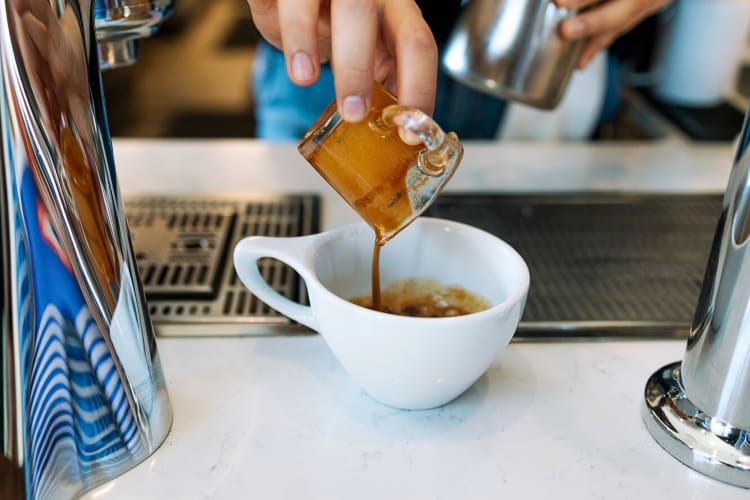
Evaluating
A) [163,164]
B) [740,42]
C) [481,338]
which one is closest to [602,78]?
[740,42]

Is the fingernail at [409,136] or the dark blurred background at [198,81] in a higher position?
the fingernail at [409,136]

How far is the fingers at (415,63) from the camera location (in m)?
0.46

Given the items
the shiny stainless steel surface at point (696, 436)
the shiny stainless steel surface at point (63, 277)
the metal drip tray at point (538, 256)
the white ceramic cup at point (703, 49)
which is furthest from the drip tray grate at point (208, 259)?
the white ceramic cup at point (703, 49)

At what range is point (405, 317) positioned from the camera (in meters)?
0.43

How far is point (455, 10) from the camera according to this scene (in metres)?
0.92

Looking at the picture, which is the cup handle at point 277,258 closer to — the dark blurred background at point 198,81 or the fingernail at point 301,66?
the fingernail at point 301,66

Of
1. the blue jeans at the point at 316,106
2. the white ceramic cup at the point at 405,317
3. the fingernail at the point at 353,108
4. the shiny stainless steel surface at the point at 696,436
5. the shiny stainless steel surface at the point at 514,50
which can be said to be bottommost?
the blue jeans at the point at 316,106

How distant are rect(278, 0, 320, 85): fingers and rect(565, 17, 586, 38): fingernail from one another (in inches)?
13.7

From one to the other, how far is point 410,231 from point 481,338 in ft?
0.39

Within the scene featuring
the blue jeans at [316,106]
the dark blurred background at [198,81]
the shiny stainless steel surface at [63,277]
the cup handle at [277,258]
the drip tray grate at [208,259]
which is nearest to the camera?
the shiny stainless steel surface at [63,277]

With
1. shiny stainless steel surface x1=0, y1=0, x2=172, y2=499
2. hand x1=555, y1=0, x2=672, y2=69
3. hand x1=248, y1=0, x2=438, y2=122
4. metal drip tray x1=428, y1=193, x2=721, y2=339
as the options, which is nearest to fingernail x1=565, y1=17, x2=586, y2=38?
hand x1=555, y1=0, x2=672, y2=69

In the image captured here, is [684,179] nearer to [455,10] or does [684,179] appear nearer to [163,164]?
[455,10]

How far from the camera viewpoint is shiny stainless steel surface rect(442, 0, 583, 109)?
710 millimetres

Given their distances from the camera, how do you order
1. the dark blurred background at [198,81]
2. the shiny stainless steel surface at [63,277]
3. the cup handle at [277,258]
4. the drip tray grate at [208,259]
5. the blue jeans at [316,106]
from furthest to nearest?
the dark blurred background at [198,81] → the blue jeans at [316,106] → the drip tray grate at [208,259] → the cup handle at [277,258] → the shiny stainless steel surface at [63,277]
